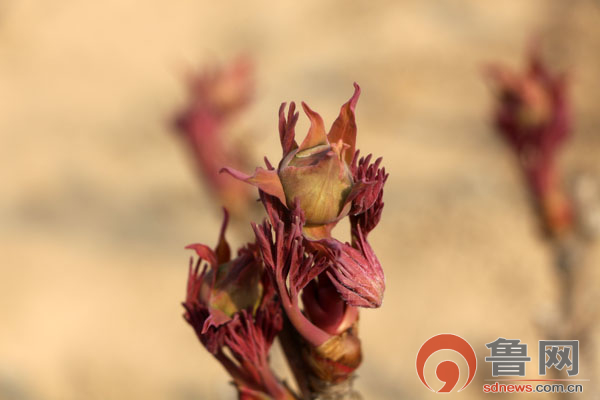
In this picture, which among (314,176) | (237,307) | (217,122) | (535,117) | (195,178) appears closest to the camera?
(314,176)

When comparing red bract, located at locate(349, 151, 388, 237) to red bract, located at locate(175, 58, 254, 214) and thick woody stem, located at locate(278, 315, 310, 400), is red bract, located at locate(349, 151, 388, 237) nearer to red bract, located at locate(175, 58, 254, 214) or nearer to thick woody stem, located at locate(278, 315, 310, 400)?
thick woody stem, located at locate(278, 315, 310, 400)

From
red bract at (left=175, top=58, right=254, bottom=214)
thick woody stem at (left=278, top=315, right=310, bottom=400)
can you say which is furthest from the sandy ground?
thick woody stem at (left=278, top=315, right=310, bottom=400)

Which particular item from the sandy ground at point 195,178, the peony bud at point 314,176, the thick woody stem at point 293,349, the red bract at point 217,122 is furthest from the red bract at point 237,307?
the sandy ground at point 195,178

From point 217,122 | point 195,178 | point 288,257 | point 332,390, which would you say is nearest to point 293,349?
point 332,390

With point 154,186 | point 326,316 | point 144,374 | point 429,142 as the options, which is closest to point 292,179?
point 326,316

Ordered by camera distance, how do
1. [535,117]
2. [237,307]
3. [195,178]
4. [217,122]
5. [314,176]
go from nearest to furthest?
[314,176] < [237,307] < [535,117] < [217,122] < [195,178]

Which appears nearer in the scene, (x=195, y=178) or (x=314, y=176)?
(x=314, y=176)

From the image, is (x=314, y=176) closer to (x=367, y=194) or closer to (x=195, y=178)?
(x=367, y=194)
